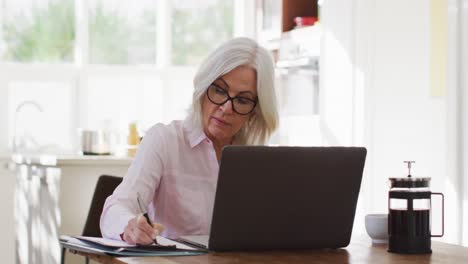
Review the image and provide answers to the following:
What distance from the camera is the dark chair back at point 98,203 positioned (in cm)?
332

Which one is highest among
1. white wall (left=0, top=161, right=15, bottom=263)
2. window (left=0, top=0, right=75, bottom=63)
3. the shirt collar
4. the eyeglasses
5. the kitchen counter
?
window (left=0, top=0, right=75, bottom=63)

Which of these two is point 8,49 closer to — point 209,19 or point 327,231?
→ point 209,19

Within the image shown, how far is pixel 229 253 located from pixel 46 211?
3133 mm

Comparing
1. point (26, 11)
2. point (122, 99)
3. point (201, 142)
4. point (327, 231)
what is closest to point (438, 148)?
point (201, 142)

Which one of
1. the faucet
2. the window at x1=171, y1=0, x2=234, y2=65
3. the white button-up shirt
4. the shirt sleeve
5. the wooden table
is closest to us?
the wooden table

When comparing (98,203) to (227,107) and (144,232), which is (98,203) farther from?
(144,232)

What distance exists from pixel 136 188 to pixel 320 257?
0.65 m

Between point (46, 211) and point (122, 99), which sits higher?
point (122, 99)

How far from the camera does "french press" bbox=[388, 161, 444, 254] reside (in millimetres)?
2168

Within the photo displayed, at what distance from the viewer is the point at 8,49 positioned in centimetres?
620

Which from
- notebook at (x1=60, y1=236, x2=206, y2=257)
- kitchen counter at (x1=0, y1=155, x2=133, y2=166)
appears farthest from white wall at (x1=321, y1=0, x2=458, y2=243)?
notebook at (x1=60, y1=236, x2=206, y2=257)

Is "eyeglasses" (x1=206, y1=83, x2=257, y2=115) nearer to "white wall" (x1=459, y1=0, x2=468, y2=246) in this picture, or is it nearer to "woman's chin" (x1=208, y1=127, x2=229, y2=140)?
"woman's chin" (x1=208, y1=127, x2=229, y2=140)

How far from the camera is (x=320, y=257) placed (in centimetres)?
212

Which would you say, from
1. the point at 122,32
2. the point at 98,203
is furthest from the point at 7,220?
the point at 98,203
